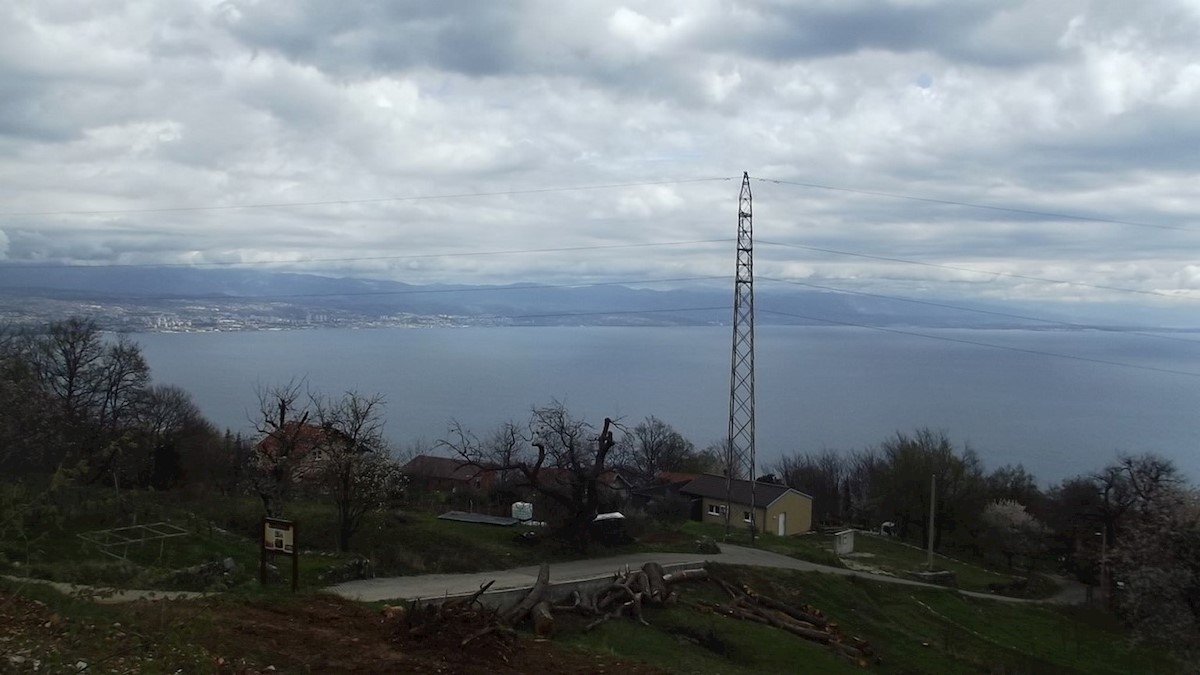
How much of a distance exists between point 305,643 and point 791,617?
12849mm

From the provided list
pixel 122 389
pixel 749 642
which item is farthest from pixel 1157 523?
pixel 122 389

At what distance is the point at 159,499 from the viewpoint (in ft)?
85.8

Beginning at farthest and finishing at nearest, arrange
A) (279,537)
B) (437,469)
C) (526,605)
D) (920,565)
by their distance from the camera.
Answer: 1. (437,469)
2. (920,565)
3. (526,605)
4. (279,537)

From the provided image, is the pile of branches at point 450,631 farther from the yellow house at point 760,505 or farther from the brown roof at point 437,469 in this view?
the brown roof at point 437,469

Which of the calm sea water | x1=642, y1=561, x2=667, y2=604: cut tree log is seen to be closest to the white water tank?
x1=642, y1=561, x2=667, y2=604: cut tree log

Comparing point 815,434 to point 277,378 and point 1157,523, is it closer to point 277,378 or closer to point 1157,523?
point 277,378

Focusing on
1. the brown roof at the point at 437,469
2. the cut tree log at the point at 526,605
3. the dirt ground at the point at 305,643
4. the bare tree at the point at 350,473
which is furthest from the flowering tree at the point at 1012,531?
the dirt ground at the point at 305,643

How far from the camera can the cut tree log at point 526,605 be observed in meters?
15.0

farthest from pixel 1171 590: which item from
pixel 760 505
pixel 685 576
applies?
pixel 760 505

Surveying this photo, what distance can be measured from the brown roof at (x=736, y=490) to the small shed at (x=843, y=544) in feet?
22.3

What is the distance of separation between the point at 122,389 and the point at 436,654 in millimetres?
31467

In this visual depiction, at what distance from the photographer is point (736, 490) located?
146 feet

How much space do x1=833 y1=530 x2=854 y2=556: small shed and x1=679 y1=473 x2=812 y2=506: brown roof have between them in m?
6.80

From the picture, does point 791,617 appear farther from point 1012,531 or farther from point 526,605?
point 1012,531
